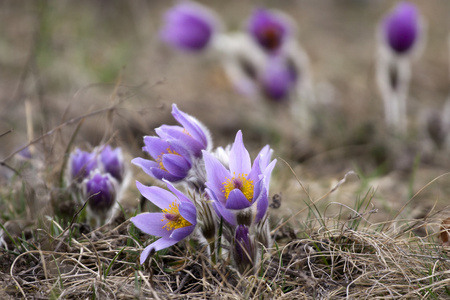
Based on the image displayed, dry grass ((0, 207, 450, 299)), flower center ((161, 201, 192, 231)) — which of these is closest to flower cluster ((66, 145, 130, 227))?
dry grass ((0, 207, 450, 299))

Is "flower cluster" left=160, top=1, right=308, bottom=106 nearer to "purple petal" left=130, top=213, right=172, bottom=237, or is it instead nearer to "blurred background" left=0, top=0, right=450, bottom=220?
"blurred background" left=0, top=0, right=450, bottom=220

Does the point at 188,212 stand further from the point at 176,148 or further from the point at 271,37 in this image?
the point at 271,37

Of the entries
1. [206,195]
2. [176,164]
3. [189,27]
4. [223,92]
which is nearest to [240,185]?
[206,195]

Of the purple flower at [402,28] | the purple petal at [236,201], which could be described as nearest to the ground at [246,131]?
the purple petal at [236,201]

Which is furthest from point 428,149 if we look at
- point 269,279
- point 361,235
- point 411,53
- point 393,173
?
point 269,279

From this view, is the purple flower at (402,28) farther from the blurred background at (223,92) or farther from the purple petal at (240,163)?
the purple petal at (240,163)

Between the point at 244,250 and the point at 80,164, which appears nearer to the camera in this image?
the point at 244,250
